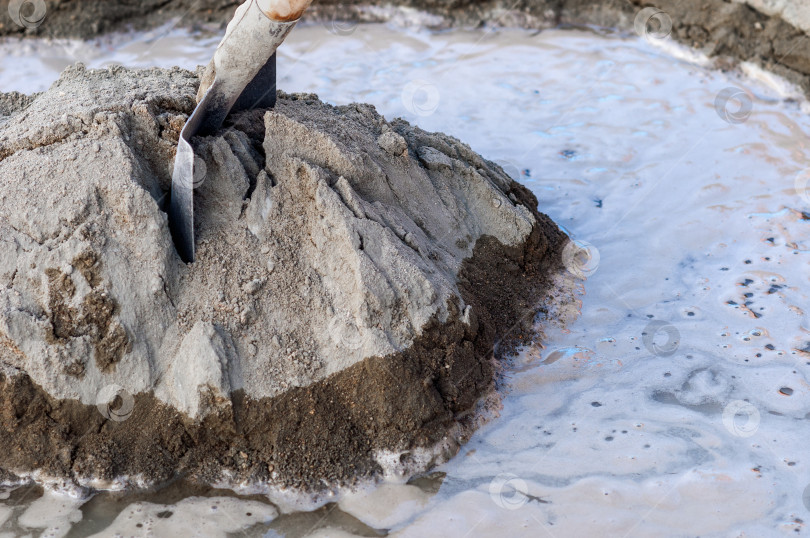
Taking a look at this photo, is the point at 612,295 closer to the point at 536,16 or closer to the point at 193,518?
the point at 193,518

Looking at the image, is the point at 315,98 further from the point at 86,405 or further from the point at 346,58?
the point at 346,58

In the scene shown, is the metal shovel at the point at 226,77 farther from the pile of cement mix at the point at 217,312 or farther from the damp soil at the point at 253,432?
the damp soil at the point at 253,432

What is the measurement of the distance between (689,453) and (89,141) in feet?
7.88

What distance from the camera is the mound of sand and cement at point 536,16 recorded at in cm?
530

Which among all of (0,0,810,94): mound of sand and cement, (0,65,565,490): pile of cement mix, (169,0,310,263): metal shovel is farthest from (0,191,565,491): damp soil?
(0,0,810,94): mound of sand and cement

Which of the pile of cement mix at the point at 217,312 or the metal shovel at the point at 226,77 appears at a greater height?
the metal shovel at the point at 226,77

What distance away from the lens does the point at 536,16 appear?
5945 mm

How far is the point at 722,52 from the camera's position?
17.9 feet

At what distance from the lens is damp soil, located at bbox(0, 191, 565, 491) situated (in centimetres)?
254

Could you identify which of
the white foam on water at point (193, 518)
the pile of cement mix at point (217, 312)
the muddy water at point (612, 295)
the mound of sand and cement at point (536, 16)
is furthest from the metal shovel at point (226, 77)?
the mound of sand and cement at point (536, 16)

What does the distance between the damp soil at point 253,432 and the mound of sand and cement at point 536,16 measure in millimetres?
3955

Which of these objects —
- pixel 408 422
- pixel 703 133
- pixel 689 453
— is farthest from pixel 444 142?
pixel 703 133

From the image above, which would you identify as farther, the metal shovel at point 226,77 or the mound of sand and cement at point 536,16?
the mound of sand and cement at point 536,16

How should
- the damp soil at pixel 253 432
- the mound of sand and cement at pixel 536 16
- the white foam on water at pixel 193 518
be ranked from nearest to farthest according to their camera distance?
the white foam on water at pixel 193 518 → the damp soil at pixel 253 432 → the mound of sand and cement at pixel 536 16
